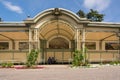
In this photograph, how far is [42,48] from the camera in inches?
1517

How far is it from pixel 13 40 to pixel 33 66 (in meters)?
8.98

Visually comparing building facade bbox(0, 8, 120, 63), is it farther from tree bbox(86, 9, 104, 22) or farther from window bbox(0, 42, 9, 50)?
tree bbox(86, 9, 104, 22)

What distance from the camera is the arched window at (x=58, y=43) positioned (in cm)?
4009

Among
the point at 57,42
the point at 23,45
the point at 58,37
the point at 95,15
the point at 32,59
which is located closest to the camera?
the point at 32,59

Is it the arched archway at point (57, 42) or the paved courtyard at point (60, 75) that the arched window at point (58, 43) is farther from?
the paved courtyard at point (60, 75)

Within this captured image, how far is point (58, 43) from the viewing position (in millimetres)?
40812

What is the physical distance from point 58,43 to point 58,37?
946mm

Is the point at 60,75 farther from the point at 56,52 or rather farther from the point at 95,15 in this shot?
the point at 95,15

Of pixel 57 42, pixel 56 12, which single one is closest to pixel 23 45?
pixel 57 42

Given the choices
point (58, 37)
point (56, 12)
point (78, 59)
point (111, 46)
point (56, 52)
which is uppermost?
point (56, 12)

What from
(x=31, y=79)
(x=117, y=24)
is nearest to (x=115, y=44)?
(x=117, y=24)

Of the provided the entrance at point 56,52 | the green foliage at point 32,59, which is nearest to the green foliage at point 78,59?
the green foliage at point 32,59

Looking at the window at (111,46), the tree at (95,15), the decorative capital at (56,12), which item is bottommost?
the window at (111,46)

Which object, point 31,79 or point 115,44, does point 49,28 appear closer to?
point 115,44
